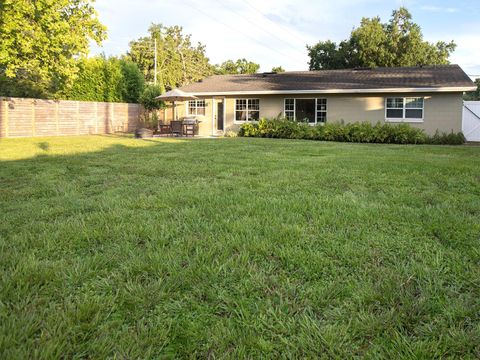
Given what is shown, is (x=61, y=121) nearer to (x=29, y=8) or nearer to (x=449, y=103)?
(x=29, y=8)

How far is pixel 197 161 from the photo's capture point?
804 centimetres

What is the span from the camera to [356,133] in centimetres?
1533

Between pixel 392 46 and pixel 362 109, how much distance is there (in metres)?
14.8

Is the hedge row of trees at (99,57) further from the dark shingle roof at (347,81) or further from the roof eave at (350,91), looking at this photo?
the roof eave at (350,91)

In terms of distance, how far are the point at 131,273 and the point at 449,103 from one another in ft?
57.6

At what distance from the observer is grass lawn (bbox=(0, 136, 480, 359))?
1.79 metres

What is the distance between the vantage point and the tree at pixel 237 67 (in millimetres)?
50969

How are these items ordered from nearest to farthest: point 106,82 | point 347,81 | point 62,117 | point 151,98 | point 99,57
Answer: point 347,81, point 62,117, point 151,98, point 106,82, point 99,57

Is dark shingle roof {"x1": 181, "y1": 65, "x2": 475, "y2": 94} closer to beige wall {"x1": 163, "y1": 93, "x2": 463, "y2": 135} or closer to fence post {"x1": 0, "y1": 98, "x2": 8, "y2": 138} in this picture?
beige wall {"x1": 163, "y1": 93, "x2": 463, "y2": 135}

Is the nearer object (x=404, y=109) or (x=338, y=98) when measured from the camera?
(x=404, y=109)

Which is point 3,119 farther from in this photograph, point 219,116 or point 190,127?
point 219,116

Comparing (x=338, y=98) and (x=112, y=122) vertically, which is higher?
(x=338, y=98)

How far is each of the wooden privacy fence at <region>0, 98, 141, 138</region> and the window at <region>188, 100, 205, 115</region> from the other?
4.38 meters

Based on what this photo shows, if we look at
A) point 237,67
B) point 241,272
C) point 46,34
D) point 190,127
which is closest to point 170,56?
point 237,67
